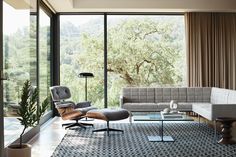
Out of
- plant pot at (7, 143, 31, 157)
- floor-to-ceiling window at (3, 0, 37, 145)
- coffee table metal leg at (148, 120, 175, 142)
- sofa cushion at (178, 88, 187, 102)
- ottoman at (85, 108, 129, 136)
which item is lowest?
coffee table metal leg at (148, 120, 175, 142)

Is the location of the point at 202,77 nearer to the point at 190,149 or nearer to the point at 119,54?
the point at 119,54

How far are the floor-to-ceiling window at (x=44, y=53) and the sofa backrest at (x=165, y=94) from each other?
1779 millimetres

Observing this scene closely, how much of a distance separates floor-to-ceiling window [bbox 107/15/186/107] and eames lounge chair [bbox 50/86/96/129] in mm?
1869

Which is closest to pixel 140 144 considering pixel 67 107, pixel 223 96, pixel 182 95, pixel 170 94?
pixel 67 107

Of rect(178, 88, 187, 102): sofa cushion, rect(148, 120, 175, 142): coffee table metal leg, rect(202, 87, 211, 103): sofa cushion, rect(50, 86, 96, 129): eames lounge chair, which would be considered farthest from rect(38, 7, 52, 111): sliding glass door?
rect(202, 87, 211, 103): sofa cushion

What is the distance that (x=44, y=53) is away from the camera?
777cm


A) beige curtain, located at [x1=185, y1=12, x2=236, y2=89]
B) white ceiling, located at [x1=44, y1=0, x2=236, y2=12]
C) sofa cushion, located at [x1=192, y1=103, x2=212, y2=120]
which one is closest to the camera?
sofa cushion, located at [x1=192, y1=103, x2=212, y2=120]

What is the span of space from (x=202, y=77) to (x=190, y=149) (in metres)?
3.95

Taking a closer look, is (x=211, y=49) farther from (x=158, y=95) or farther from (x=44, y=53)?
(x=44, y=53)

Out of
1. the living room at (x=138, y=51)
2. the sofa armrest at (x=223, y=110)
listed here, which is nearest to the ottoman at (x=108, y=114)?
the living room at (x=138, y=51)

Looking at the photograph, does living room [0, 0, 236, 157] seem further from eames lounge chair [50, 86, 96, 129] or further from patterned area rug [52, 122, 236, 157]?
patterned area rug [52, 122, 236, 157]

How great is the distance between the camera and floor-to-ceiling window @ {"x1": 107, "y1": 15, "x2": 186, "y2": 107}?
348 inches

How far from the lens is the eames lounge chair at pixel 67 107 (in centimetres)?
650

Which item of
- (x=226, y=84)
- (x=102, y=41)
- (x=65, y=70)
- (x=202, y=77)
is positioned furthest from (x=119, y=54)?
(x=226, y=84)
